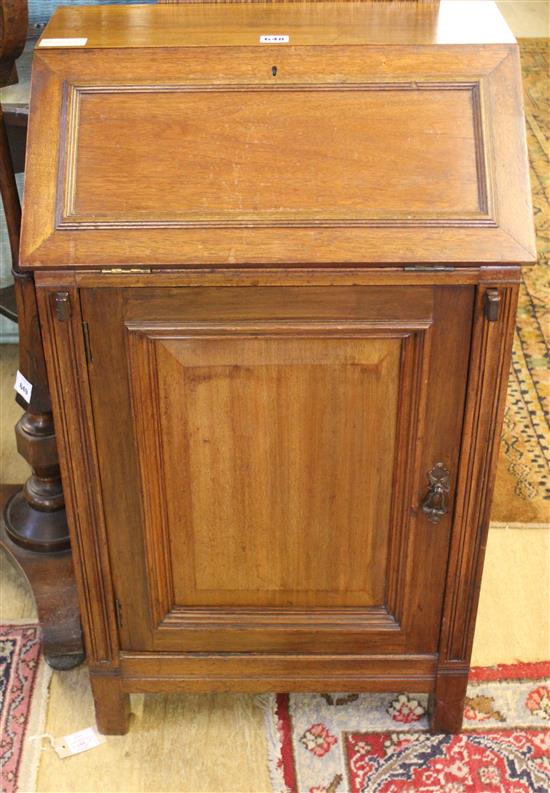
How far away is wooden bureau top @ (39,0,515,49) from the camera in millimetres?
1454

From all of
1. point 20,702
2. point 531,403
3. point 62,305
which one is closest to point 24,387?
point 62,305

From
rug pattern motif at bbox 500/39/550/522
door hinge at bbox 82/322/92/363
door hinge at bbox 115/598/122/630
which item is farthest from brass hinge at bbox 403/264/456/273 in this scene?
rug pattern motif at bbox 500/39/550/522

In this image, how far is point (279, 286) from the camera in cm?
139

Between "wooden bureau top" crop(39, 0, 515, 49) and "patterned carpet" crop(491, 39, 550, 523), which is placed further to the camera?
"patterned carpet" crop(491, 39, 550, 523)

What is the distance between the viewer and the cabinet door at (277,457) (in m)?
1.43

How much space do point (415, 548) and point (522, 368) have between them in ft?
4.45

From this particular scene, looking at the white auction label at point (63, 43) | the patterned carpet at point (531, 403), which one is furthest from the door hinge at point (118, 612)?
the patterned carpet at point (531, 403)

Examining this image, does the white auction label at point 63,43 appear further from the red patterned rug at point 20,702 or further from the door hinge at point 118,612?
the red patterned rug at point 20,702

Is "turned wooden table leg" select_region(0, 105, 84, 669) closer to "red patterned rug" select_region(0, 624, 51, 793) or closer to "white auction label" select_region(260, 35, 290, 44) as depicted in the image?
"red patterned rug" select_region(0, 624, 51, 793)

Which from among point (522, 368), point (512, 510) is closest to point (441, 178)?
point (512, 510)

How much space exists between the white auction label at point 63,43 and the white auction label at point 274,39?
24cm

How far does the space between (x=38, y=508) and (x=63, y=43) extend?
3.18ft

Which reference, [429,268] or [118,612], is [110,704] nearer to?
[118,612]

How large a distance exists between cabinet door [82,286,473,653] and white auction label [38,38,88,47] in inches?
13.6
